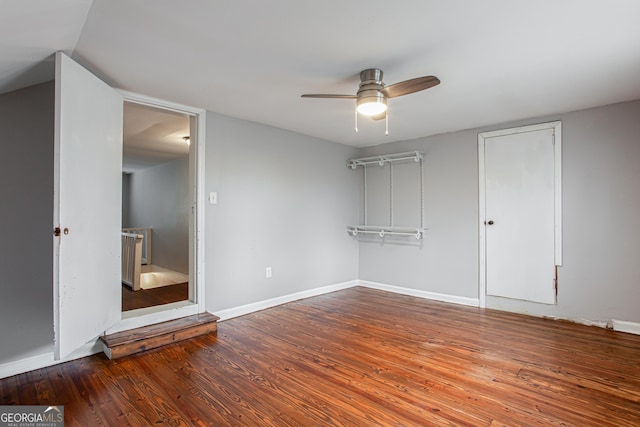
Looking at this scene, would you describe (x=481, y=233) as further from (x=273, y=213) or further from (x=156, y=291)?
(x=156, y=291)

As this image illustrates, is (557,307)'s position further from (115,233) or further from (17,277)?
(17,277)

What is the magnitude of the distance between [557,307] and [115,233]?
4.36 m

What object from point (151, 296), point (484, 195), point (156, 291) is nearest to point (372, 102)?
point (484, 195)

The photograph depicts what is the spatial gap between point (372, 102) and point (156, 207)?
597 centimetres

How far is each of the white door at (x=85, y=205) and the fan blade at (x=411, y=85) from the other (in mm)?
2057

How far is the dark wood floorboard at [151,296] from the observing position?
389 cm

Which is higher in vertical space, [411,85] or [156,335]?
[411,85]

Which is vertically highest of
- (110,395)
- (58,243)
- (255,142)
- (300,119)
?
(300,119)

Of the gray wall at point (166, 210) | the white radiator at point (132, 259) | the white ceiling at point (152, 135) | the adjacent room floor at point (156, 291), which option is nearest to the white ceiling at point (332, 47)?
the white ceiling at point (152, 135)

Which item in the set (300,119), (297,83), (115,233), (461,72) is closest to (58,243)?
(115,233)

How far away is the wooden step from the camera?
2.55m

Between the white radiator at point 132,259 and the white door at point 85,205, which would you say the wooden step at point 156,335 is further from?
the white radiator at point 132,259

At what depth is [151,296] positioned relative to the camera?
4.29 metres

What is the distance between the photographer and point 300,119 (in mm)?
3658
